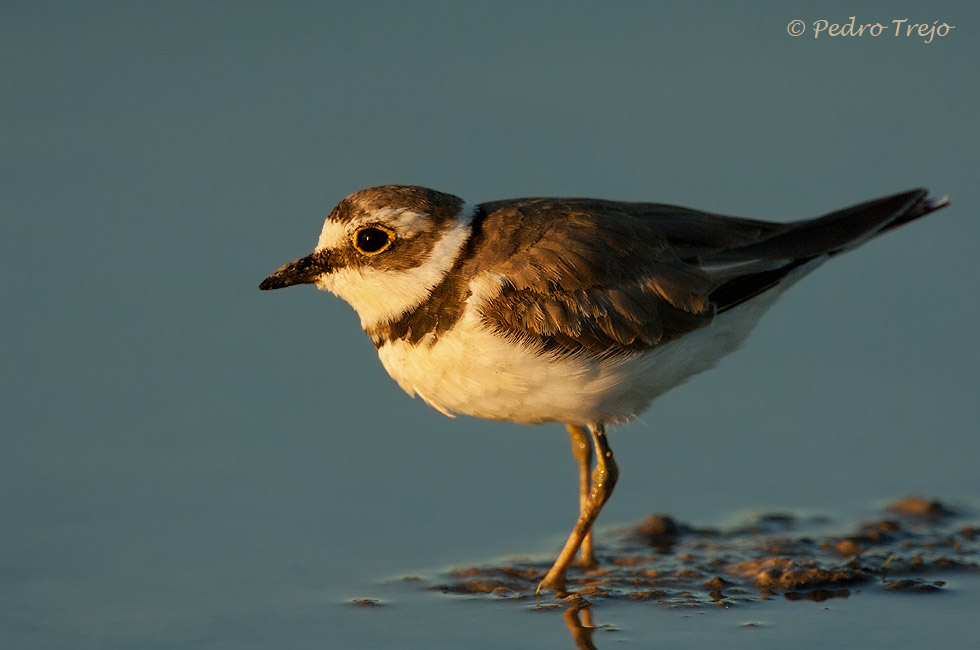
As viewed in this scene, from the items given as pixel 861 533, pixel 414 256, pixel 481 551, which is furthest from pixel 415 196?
pixel 861 533

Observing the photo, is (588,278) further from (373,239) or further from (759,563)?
(759,563)

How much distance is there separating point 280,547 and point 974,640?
3.23 m

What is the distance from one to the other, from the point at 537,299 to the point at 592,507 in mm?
1170

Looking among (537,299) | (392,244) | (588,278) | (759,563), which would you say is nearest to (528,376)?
(537,299)

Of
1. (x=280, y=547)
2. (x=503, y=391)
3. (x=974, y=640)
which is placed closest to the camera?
(x=974, y=640)

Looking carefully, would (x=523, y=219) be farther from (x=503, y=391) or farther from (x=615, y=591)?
(x=615, y=591)

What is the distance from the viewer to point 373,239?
5496 mm

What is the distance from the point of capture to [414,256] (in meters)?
5.46

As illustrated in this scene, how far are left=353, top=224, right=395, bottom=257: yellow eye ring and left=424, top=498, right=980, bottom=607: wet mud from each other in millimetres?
1590

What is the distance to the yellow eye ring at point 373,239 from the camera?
18.0 feet

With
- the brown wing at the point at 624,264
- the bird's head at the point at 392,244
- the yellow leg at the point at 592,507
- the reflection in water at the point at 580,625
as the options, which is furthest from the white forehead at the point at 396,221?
the reflection in water at the point at 580,625

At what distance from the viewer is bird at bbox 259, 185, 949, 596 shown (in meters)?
5.29

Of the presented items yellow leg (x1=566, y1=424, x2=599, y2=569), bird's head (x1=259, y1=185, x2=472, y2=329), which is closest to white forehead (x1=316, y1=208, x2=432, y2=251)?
bird's head (x1=259, y1=185, x2=472, y2=329)

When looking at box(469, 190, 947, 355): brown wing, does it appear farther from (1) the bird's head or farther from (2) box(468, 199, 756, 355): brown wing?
(1) the bird's head
